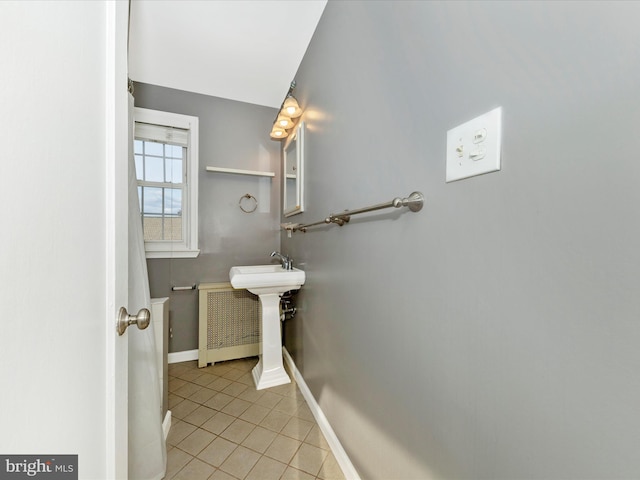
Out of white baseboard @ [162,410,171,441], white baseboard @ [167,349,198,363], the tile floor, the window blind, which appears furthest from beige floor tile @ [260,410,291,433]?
the window blind

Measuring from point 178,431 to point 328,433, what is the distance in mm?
900

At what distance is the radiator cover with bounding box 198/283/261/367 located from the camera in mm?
Result: 2289

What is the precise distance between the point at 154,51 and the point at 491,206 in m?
2.46

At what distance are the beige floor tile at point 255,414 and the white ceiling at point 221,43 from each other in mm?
2534

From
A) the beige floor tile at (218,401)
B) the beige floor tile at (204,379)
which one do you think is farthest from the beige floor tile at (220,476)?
the beige floor tile at (204,379)

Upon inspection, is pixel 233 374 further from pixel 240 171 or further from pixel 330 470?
pixel 240 171

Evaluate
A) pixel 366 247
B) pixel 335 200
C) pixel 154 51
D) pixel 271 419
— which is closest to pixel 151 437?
pixel 271 419

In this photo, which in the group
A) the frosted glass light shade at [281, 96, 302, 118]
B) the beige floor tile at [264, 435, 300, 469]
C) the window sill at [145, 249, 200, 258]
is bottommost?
the beige floor tile at [264, 435, 300, 469]

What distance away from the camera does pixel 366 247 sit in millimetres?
1084

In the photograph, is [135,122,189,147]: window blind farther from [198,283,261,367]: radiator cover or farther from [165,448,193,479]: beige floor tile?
[165,448,193,479]: beige floor tile

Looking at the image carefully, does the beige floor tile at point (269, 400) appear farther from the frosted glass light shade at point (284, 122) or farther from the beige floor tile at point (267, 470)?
the frosted glass light shade at point (284, 122)

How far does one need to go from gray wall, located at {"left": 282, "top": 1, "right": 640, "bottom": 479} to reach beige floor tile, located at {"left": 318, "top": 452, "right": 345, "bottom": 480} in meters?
0.19

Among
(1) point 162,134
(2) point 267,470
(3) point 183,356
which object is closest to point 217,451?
(2) point 267,470

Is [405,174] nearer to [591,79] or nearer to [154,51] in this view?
[591,79]
